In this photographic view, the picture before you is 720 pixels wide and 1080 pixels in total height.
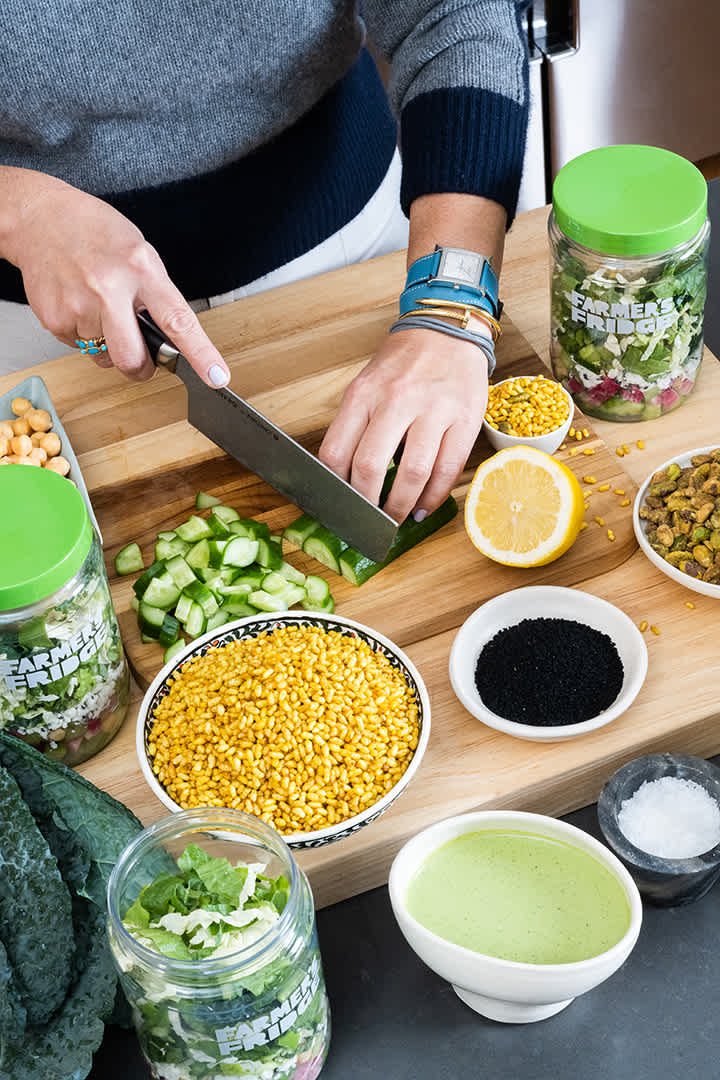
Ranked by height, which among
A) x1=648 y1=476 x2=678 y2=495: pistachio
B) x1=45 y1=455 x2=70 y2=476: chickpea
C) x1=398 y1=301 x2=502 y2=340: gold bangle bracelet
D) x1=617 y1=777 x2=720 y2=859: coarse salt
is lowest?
x1=617 y1=777 x2=720 y2=859: coarse salt

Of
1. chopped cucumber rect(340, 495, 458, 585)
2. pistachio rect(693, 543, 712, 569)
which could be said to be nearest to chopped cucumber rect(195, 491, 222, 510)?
chopped cucumber rect(340, 495, 458, 585)

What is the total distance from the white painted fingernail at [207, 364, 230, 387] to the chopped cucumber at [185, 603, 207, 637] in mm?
305

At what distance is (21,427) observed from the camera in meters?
1.78

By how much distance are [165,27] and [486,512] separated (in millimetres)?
864

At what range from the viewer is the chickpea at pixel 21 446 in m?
1.73

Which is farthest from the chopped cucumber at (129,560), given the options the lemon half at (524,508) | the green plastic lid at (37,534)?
the lemon half at (524,508)

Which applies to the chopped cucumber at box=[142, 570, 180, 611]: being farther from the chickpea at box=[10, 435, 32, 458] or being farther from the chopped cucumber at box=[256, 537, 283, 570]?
the chickpea at box=[10, 435, 32, 458]

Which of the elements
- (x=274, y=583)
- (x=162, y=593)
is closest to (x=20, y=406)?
(x=162, y=593)

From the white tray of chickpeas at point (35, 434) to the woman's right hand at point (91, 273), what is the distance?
0.11 m

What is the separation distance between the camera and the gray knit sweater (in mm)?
1771

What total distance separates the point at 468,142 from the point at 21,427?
80 cm

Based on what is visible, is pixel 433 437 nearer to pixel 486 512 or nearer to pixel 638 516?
pixel 486 512

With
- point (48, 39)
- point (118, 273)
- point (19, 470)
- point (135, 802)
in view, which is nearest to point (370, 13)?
point (48, 39)

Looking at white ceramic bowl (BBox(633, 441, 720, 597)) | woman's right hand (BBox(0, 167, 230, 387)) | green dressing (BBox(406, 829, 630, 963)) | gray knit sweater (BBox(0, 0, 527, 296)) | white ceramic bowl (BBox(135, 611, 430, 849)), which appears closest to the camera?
green dressing (BBox(406, 829, 630, 963))
